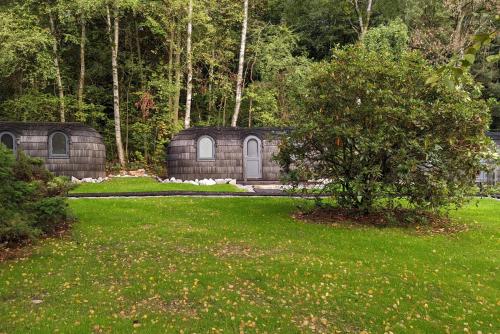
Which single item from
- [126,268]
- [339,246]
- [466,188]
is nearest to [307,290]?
[339,246]

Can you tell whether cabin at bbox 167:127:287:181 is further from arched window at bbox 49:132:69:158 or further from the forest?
arched window at bbox 49:132:69:158

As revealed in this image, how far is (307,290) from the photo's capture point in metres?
6.10

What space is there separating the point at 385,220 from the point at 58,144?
46.6 ft

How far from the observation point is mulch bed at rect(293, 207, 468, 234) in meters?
9.96

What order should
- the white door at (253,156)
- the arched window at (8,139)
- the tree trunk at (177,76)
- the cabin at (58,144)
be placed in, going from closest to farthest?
the arched window at (8,139), the cabin at (58,144), the white door at (253,156), the tree trunk at (177,76)

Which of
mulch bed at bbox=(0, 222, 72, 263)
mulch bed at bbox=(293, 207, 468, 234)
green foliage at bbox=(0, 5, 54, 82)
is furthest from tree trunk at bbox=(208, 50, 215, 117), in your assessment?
mulch bed at bbox=(0, 222, 72, 263)

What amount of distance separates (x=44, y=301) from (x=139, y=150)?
20674mm

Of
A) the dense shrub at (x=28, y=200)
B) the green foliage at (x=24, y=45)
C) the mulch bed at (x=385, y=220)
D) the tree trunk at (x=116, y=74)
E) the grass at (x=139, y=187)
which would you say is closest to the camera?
the dense shrub at (x=28, y=200)

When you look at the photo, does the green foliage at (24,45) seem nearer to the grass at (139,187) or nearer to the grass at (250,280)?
the grass at (139,187)

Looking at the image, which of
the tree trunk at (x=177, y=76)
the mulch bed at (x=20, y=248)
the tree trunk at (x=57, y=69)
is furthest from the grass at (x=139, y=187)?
the tree trunk at (x=57, y=69)

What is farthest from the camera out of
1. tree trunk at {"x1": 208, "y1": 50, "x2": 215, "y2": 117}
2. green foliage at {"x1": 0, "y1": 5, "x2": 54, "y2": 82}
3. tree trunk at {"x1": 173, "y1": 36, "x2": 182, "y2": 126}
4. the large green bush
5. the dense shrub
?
tree trunk at {"x1": 208, "y1": 50, "x2": 215, "y2": 117}

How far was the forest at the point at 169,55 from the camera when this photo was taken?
22453 millimetres

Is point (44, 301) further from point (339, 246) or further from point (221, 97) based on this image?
point (221, 97)

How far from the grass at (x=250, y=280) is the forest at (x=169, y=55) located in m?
14.4
